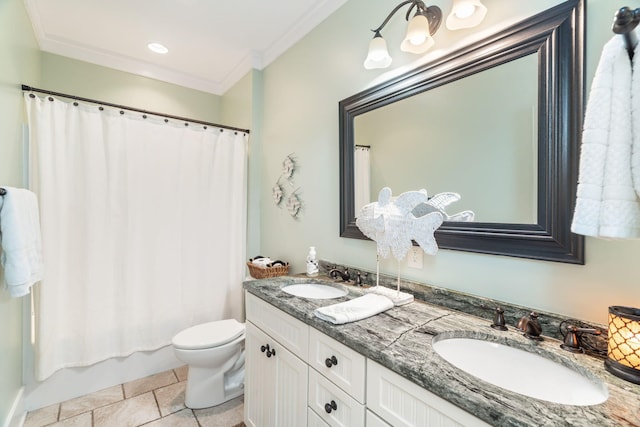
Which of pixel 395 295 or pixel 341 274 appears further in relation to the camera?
pixel 341 274

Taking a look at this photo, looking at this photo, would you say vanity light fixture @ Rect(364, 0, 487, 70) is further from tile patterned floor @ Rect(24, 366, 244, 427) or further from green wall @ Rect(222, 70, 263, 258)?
tile patterned floor @ Rect(24, 366, 244, 427)

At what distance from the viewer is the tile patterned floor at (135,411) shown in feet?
5.82

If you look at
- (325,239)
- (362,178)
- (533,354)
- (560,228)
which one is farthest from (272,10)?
(533,354)

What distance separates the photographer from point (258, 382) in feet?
4.96

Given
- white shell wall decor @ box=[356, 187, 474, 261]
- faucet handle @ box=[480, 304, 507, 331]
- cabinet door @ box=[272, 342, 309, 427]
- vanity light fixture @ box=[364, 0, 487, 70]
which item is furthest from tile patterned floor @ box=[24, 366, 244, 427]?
vanity light fixture @ box=[364, 0, 487, 70]

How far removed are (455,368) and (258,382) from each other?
43.8 inches

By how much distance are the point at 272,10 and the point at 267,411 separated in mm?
2448

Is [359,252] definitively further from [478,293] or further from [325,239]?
[478,293]

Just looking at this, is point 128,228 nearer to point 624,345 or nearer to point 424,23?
point 424,23

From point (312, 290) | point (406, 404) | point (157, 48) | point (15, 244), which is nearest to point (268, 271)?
point (312, 290)

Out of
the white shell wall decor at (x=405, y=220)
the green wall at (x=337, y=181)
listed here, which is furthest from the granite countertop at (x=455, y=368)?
the white shell wall decor at (x=405, y=220)

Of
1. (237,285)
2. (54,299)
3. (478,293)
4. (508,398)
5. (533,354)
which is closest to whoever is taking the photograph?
(508,398)

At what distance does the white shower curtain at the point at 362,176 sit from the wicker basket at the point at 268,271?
2.66ft

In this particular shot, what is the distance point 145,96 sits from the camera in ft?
9.50
